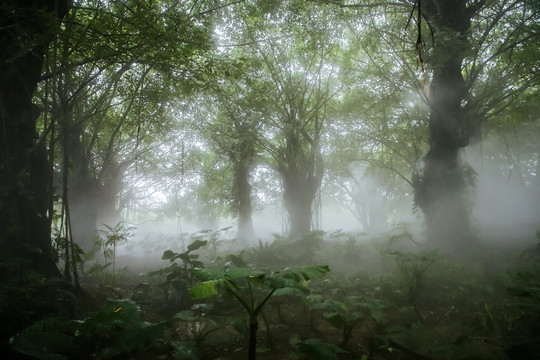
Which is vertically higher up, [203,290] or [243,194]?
[243,194]

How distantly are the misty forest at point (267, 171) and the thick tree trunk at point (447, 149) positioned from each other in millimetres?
48

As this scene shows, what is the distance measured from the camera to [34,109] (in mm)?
5336

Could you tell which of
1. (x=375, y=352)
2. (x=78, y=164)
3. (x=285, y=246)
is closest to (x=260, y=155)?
(x=285, y=246)

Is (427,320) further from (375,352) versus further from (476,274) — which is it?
(476,274)

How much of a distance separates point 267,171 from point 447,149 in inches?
390

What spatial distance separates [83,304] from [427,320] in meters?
5.27

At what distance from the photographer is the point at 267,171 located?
16.7 meters

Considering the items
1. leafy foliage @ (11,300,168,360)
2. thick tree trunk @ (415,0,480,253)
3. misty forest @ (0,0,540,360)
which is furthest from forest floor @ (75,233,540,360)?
thick tree trunk @ (415,0,480,253)

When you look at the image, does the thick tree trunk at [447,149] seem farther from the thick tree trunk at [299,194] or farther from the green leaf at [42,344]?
the green leaf at [42,344]

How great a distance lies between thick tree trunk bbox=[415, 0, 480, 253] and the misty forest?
0.16 ft

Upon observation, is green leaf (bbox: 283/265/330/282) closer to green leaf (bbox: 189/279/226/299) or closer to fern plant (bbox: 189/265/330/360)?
fern plant (bbox: 189/265/330/360)

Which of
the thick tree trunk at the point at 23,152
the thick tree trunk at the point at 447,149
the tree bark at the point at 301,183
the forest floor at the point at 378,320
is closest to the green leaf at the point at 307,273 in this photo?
the forest floor at the point at 378,320

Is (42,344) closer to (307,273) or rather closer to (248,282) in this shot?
(248,282)

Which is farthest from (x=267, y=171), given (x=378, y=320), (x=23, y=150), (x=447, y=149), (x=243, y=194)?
(x=378, y=320)
